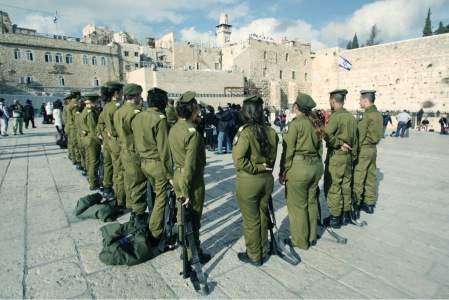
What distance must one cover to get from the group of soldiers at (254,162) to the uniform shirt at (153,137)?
1cm

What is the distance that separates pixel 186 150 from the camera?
2879mm

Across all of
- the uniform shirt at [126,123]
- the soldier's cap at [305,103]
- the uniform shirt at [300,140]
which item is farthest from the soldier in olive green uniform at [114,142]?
the soldier's cap at [305,103]

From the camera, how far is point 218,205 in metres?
5.03

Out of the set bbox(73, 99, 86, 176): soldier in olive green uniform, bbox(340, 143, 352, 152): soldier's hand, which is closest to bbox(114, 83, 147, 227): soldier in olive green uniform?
bbox(340, 143, 352, 152): soldier's hand

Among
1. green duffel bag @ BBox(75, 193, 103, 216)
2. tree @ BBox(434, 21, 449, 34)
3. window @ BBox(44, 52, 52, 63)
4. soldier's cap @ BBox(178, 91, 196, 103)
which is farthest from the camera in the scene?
tree @ BBox(434, 21, 449, 34)

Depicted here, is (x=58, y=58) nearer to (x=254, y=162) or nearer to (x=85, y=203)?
(x=85, y=203)

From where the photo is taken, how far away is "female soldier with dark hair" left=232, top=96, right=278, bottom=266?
2885mm

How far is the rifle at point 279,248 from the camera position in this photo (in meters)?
3.16

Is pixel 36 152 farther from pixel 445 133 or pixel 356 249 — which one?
pixel 445 133

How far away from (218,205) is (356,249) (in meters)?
2.37

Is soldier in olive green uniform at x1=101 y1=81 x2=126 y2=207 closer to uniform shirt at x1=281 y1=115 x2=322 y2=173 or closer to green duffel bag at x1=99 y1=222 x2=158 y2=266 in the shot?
green duffel bag at x1=99 y1=222 x2=158 y2=266

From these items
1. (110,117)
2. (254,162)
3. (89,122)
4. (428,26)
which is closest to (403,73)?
(428,26)

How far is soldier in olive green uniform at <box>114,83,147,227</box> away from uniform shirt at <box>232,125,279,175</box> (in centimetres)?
166

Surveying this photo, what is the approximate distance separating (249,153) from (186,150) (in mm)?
656
